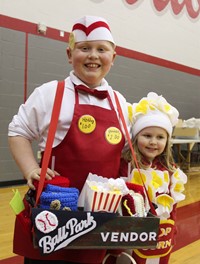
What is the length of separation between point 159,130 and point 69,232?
74 cm

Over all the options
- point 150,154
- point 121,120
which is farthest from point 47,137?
point 150,154

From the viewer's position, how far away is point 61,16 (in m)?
5.43

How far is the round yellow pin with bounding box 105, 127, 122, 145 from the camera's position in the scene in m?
1.33

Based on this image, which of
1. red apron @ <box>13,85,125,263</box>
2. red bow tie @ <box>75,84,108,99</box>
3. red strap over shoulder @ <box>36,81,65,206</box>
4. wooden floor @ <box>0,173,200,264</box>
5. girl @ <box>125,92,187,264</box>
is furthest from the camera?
wooden floor @ <box>0,173,200,264</box>

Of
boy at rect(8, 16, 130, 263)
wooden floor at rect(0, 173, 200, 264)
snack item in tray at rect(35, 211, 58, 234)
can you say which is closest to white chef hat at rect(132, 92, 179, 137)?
boy at rect(8, 16, 130, 263)

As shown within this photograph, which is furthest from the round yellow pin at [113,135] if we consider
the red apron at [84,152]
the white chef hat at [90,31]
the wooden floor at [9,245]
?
the wooden floor at [9,245]

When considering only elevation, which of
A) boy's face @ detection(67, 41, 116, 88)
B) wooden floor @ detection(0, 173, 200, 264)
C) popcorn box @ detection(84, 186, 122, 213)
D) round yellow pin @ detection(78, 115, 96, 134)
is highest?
boy's face @ detection(67, 41, 116, 88)

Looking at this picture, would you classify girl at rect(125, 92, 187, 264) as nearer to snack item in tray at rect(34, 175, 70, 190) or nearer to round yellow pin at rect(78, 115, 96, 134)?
round yellow pin at rect(78, 115, 96, 134)

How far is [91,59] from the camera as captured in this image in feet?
4.31

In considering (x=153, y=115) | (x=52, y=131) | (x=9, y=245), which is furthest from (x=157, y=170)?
(x=9, y=245)

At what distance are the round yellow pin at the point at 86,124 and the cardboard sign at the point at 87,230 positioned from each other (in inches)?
13.1

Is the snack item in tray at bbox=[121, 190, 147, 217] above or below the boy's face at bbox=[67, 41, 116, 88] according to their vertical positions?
below

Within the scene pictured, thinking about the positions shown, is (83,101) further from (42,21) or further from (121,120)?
(42,21)

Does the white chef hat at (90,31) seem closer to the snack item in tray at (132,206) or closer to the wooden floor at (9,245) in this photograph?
the snack item in tray at (132,206)
